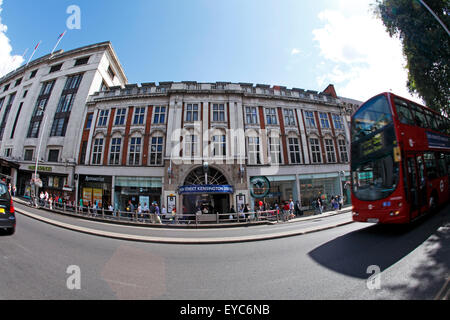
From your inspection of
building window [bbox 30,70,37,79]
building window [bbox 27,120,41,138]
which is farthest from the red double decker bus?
building window [bbox 30,70,37,79]

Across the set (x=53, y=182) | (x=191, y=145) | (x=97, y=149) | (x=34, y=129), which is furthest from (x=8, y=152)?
(x=191, y=145)

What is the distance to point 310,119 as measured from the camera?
20781 mm

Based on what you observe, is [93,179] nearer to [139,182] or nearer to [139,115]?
[139,182]

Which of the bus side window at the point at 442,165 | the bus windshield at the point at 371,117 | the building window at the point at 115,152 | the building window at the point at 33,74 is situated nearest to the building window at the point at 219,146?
the building window at the point at 115,152

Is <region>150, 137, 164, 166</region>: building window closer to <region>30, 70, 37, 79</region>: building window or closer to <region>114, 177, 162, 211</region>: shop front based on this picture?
<region>114, 177, 162, 211</region>: shop front

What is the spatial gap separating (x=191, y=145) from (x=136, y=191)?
7.70m

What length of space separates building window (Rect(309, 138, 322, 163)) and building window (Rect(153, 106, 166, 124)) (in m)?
18.4

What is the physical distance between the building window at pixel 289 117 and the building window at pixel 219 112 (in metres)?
7.92

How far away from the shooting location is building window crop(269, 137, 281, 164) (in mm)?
18259

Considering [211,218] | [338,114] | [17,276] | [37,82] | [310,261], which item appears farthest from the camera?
[37,82]
